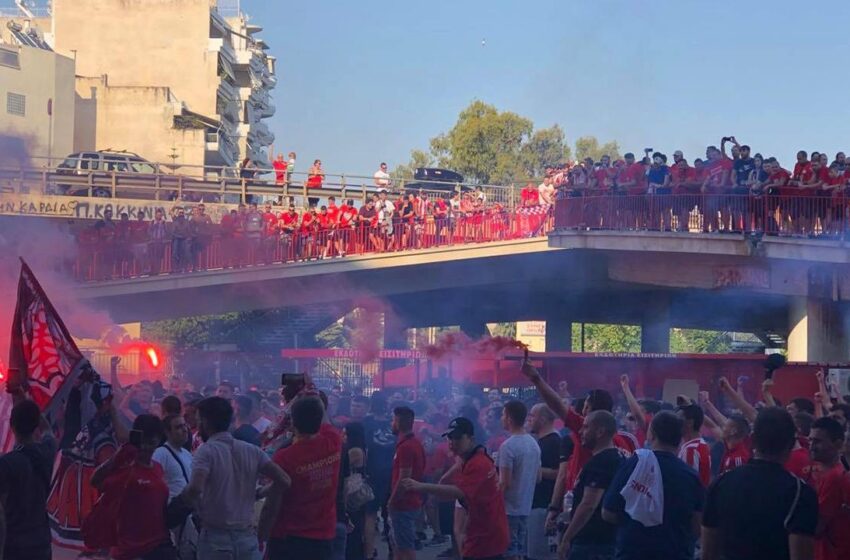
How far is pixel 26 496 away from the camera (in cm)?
682

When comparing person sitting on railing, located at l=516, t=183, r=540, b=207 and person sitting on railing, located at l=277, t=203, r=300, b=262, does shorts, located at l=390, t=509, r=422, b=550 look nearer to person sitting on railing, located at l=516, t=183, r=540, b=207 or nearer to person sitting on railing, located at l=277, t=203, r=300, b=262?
person sitting on railing, located at l=516, t=183, r=540, b=207

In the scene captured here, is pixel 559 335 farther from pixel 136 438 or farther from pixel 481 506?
pixel 136 438

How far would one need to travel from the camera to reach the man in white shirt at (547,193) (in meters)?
26.6

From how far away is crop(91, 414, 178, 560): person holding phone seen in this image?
291 inches

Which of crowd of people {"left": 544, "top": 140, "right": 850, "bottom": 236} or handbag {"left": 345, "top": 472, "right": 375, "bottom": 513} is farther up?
crowd of people {"left": 544, "top": 140, "right": 850, "bottom": 236}

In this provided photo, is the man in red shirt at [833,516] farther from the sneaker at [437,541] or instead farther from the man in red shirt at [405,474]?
the sneaker at [437,541]

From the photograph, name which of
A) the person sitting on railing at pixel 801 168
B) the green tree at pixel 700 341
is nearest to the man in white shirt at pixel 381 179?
the person sitting on railing at pixel 801 168

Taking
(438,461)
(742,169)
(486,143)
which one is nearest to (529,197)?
(742,169)

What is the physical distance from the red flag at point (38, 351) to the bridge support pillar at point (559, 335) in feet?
103

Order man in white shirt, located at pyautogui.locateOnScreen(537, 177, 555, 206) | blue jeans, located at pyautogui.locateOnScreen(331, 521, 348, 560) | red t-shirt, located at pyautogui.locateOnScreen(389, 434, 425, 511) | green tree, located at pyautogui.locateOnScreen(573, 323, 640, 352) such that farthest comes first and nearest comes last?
green tree, located at pyautogui.locateOnScreen(573, 323, 640, 352) < man in white shirt, located at pyautogui.locateOnScreen(537, 177, 555, 206) < red t-shirt, located at pyautogui.locateOnScreen(389, 434, 425, 511) < blue jeans, located at pyautogui.locateOnScreen(331, 521, 348, 560)

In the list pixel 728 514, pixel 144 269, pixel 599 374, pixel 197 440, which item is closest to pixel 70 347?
pixel 197 440

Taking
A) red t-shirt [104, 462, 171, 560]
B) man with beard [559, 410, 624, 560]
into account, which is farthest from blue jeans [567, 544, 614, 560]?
red t-shirt [104, 462, 171, 560]

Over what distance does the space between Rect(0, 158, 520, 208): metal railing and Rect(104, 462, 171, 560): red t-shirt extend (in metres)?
25.5

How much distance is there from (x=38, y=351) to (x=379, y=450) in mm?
5395
